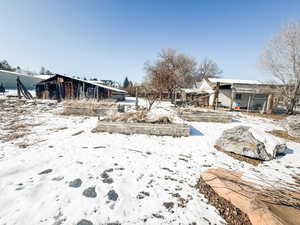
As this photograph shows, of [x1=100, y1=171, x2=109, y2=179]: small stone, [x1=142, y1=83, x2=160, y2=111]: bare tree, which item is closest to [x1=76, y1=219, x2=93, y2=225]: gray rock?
[x1=100, y1=171, x2=109, y2=179]: small stone

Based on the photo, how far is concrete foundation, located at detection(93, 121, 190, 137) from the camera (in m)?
5.09

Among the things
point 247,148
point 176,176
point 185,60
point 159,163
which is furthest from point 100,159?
point 185,60

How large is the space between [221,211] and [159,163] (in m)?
1.52

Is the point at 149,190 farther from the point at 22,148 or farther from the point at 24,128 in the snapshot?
the point at 24,128

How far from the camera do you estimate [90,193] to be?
2.04 metres

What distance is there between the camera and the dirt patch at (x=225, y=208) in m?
1.63

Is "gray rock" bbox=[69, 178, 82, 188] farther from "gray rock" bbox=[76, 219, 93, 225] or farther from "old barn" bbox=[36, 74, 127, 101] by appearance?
"old barn" bbox=[36, 74, 127, 101]

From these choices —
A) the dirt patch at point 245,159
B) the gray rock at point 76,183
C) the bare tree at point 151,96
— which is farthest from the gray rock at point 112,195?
the bare tree at point 151,96

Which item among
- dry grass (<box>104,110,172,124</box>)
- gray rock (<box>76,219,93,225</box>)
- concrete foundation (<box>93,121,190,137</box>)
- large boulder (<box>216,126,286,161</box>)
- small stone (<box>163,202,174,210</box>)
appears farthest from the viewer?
dry grass (<box>104,110,172,124</box>)

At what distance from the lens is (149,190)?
2170 mm

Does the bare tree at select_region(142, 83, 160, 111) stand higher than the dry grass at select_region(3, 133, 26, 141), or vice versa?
the bare tree at select_region(142, 83, 160, 111)

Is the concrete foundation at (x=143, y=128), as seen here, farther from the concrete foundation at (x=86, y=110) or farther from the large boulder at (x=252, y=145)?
the concrete foundation at (x=86, y=110)

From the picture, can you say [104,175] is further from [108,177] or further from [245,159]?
[245,159]

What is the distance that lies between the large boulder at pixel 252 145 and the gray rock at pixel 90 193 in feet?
12.7
